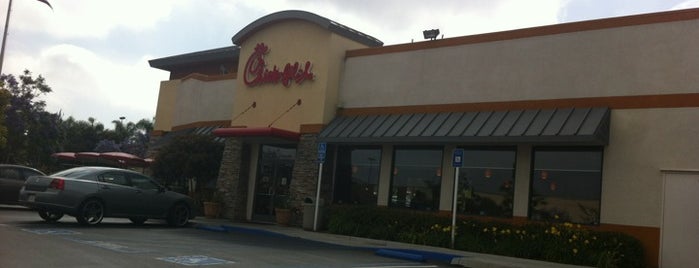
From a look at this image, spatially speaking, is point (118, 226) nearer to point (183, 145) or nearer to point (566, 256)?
point (183, 145)

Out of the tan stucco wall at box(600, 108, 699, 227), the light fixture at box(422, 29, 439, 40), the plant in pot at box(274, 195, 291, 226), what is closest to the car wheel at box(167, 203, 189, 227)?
the plant in pot at box(274, 195, 291, 226)

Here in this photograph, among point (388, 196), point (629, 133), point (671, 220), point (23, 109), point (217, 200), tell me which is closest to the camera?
point (671, 220)

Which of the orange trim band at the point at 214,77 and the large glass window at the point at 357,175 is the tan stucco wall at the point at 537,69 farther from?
the orange trim band at the point at 214,77

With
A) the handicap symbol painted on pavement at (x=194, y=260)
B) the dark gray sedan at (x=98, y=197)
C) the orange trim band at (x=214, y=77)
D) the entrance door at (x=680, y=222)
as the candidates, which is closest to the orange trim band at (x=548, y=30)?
the entrance door at (x=680, y=222)

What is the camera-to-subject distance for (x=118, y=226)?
1605 cm

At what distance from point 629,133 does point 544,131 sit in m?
1.84

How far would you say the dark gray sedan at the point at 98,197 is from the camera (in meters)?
14.6

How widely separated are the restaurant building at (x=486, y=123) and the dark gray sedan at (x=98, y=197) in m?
3.92

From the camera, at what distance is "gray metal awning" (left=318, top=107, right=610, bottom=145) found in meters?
13.9

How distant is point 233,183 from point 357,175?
5.01 metres

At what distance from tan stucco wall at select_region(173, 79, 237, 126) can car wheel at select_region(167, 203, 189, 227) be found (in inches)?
316

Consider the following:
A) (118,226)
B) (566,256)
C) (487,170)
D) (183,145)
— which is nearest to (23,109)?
(183,145)

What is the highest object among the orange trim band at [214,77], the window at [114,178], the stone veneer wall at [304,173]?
the orange trim band at [214,77]

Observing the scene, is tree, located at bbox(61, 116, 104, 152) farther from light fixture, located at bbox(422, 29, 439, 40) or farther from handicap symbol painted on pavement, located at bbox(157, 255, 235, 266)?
handicap symbol painted on pavement, located at bbox(157, 255, 235, 266)
